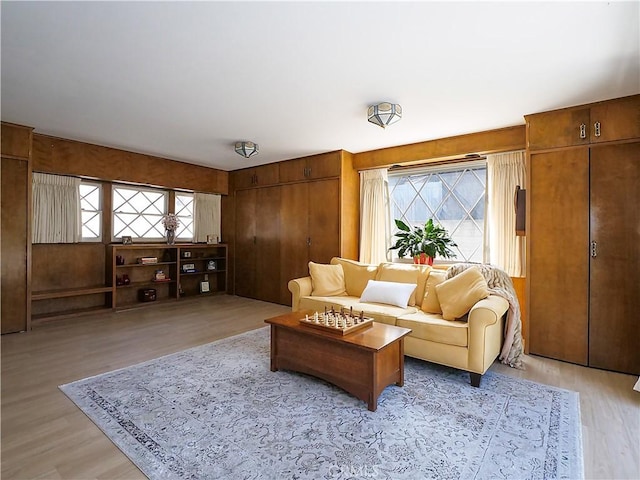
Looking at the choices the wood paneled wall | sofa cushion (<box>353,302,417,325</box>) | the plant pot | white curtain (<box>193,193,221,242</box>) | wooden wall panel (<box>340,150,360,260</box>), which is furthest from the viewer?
white curtain (<box>193,193,221,242</box>)

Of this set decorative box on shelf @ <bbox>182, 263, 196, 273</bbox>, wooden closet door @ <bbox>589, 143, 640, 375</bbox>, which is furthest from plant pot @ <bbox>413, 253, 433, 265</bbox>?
decorative box on shelf @ <bbox>182, 263, 196, 273</bbox>

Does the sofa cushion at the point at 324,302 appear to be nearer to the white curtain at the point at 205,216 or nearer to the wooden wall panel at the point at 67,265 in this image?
the white curtain at the point at 205,216

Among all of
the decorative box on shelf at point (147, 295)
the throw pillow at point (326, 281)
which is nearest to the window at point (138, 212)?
the decorative box on shelf at point (147, 295)

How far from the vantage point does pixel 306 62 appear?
7.60 ft

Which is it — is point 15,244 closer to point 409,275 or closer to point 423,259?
point 409,275

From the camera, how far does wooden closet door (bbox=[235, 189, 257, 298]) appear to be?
596 centimetres

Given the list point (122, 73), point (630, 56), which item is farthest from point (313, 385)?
point (630, 56)

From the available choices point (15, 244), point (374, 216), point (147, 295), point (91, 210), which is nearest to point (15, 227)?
point (15, 244)

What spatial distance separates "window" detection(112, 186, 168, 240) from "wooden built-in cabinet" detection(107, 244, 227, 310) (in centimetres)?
28

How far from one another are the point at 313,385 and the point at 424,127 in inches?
115

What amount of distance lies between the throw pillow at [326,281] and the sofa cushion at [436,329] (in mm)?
1170

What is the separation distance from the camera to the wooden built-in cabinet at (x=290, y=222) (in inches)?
189

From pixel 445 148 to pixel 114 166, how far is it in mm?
4548

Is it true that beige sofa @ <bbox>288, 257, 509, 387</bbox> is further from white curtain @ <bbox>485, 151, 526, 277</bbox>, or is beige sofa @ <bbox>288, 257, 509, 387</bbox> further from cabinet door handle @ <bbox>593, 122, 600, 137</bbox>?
cabinet door handle @ <bbox>593, 122, 600, 137</bbox>
